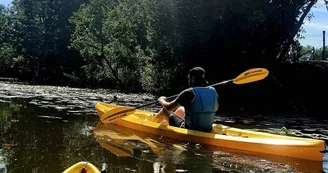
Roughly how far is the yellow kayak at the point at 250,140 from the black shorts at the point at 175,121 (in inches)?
8.5

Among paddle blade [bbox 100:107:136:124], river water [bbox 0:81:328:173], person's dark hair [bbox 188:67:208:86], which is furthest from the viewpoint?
paddle blade [bbox 100:107:136:124]

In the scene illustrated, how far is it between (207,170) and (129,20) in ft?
73.9

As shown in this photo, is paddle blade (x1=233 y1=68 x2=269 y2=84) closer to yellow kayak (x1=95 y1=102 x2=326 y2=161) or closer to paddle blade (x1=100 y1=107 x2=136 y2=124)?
yellow kayak (x1=95 y1=102 x2=326 y2=161)

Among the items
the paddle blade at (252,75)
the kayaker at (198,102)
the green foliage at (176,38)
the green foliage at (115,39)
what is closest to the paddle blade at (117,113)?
the kayaker at (198,102)

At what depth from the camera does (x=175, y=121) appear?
26.1 feet

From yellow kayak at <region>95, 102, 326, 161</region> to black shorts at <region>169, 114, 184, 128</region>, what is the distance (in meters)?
0.22

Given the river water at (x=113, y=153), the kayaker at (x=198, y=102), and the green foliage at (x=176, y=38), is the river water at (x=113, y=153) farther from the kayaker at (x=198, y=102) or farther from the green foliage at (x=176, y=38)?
the green foliage at (x=176, y=38)

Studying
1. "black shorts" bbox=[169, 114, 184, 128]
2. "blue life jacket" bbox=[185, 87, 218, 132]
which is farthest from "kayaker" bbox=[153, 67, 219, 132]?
"black shorts" bbox=[169, 114, 184, 128]

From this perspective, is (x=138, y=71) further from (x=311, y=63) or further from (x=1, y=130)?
(x=1, y=130)

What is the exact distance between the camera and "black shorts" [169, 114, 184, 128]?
7922mm

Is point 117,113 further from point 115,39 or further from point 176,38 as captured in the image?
point 115,39

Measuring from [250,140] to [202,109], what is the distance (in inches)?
36.5

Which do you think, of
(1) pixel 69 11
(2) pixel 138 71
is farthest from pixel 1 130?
(1) pixel 69 11

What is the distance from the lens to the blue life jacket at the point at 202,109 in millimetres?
6832
